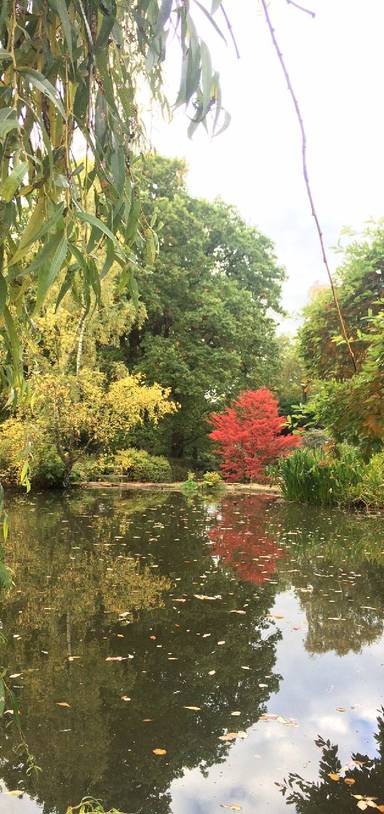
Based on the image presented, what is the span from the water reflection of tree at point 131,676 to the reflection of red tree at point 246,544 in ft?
0.96

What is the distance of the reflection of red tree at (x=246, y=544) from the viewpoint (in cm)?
613

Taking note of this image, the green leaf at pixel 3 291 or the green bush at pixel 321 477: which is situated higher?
the green bush at pixel 321 477

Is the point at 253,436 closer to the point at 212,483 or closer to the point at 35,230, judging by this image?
the point at 212,483

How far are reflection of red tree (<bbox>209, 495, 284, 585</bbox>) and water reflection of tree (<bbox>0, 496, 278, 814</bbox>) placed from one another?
293 millimetres

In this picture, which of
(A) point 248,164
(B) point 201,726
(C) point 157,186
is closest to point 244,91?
(A) point 248,164

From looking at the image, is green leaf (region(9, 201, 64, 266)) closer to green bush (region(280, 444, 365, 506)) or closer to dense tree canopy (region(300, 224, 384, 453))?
dense tree canopy (region(300, 224, 384, 453))

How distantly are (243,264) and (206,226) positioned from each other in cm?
187

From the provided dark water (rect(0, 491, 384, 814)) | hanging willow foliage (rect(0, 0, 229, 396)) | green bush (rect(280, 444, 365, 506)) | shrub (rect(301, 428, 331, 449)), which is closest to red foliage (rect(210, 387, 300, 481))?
shrub (rect(301, 428, 331, 449))

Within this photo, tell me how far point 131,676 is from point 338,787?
1.37 meters

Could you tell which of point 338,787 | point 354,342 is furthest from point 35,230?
point 354,342

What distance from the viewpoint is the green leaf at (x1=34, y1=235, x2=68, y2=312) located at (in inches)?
32.1

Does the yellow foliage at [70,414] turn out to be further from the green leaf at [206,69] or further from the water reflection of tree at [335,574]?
the green leaf at [206,69]

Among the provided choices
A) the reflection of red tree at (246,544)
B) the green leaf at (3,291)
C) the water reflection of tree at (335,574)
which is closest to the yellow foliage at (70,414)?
the reflection of red tree at (246,544)

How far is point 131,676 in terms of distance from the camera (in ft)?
11.4
